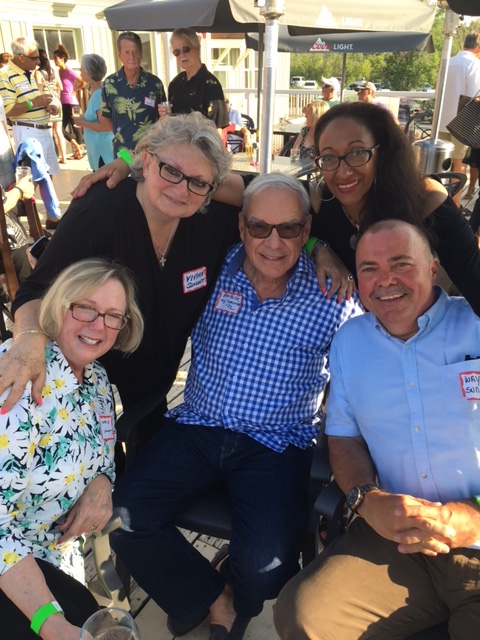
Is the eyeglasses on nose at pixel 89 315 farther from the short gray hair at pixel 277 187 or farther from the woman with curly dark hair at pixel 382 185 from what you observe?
the woman with curly dark hair at pixel 382 185

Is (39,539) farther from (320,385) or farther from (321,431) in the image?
(320,385)

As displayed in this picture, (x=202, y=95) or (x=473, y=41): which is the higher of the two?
(x=473, y=41)

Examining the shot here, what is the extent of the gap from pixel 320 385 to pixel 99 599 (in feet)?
3.85

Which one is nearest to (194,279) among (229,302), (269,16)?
(229,302)

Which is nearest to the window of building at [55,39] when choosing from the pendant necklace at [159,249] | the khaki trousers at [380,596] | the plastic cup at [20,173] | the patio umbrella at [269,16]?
the patio umbrella at [269,16]

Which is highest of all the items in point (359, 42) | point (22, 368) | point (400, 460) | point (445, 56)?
point (359, 42)

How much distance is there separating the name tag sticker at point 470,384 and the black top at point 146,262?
3.69 ft

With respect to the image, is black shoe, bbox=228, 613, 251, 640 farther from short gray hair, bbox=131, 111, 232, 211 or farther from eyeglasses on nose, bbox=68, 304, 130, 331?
short gray hair, bbox=131, 111, 232, 211

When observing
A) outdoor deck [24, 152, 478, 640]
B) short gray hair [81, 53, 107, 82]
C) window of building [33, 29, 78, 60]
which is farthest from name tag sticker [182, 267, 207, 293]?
window of building [33, 29, 78, 60]

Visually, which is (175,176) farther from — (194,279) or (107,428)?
(107,428)

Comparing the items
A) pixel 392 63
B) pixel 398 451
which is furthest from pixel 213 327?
pixel 392 63

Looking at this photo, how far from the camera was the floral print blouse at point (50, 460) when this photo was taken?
4.90 ft

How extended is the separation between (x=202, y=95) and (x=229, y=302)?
4325 millimetres

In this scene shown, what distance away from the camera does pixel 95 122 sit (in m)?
6.65
